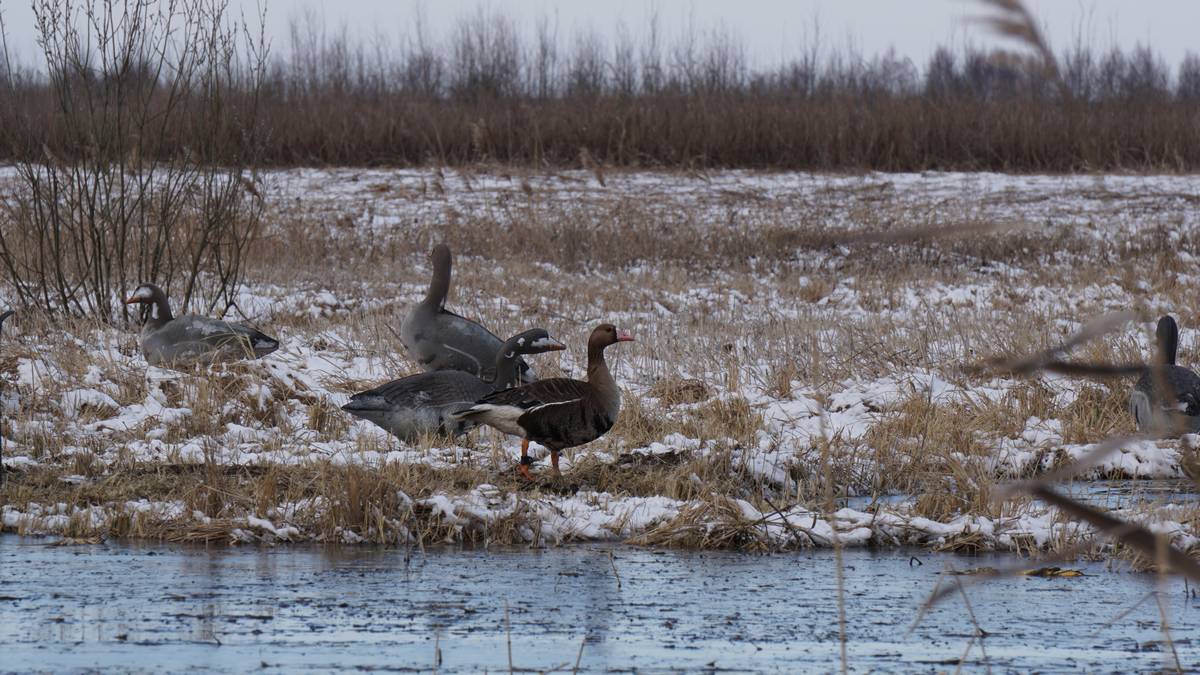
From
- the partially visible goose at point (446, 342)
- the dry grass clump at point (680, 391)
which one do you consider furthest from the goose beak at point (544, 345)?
the partially visible goose at point (446, 342)

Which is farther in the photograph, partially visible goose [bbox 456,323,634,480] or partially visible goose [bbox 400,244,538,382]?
partially visible goose [bbox 400,244,538,382]

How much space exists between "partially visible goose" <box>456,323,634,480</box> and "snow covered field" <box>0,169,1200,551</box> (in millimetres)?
307

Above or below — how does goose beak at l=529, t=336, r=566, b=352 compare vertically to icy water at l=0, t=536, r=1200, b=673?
above

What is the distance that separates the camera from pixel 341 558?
588 centimetres

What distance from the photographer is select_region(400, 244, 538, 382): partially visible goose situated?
1001cm

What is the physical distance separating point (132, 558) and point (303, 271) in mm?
11581

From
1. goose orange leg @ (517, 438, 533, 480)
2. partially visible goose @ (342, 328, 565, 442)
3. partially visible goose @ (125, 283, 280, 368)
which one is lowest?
goose orange leg @ (517, 438, 533, 480)

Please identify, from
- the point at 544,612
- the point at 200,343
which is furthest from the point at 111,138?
the point at 544,612

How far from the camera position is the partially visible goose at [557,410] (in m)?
6.84

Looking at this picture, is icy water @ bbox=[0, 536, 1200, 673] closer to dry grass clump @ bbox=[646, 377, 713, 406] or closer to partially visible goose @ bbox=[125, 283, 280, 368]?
dry grass clump @ bbox=[646, 377, 713, 406]

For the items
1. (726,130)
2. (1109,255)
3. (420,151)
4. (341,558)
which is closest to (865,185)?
(726,130)

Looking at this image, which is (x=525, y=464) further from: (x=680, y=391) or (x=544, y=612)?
(x=680, y=391)

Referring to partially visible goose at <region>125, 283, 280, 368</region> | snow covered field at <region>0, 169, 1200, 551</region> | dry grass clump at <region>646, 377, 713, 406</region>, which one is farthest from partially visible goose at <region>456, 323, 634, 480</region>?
partially visible goose at <region>125, 283, 280, 368</region>

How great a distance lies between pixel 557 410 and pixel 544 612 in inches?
79.5
